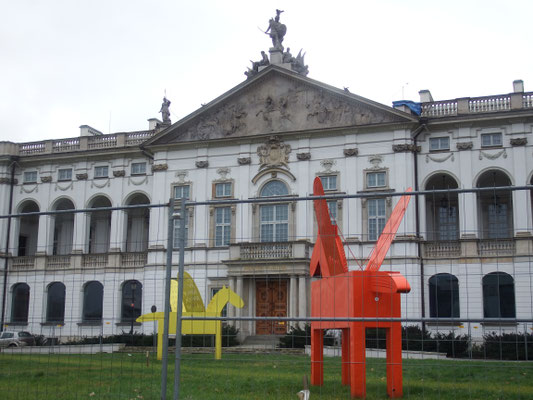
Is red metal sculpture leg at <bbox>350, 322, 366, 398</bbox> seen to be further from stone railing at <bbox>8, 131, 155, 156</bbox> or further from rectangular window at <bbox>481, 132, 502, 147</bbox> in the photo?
stone railing at <bbox>8, 131, 155, 156</bbox>

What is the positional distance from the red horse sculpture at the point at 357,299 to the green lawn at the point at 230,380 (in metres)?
0.48

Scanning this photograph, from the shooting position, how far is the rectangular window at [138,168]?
Result: 44969 millimetres

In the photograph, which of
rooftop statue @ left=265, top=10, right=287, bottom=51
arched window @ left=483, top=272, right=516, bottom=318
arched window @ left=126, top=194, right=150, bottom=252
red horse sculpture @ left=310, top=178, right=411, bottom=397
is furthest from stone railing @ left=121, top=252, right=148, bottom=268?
rooftop statue @ left=265, top=10, right=287, bottom=51

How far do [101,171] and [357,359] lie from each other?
3620 centimetres

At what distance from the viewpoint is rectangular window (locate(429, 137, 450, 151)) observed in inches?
1491

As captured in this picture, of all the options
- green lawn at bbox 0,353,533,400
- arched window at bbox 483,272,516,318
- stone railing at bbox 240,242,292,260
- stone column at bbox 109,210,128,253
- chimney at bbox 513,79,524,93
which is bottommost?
green lawn at bbox 0,353,533,400

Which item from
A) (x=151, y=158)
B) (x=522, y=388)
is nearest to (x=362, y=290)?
(x=522, y=388)

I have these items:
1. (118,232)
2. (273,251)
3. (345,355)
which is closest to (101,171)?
(118,232)

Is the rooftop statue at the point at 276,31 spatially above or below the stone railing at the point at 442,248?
above

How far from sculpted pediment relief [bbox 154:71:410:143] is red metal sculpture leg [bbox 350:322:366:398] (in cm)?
2651

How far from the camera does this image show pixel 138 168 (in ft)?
148

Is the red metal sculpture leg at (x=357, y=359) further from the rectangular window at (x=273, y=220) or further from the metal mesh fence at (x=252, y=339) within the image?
the rectangular window at (x=273, y=220)

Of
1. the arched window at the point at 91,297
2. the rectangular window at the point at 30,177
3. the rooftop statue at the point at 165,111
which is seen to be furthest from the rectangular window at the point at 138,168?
the arched window at the point at 91,297

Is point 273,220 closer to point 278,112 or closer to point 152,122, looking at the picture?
point 278,112
